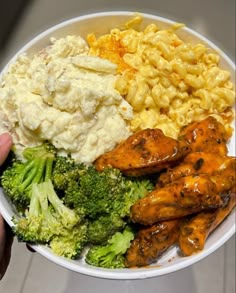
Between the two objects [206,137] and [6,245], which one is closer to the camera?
[206,137]

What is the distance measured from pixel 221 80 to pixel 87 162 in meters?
0.61

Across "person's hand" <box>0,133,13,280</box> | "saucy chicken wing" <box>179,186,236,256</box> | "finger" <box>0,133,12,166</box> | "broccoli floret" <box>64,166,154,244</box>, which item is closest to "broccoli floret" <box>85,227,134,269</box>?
"broccoli floret" <box>64,166,154,244</box>

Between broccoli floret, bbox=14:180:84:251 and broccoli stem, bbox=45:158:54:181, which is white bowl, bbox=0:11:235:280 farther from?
broccoli stem, bbox=45:158:54:181

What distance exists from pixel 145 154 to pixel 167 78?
0.38 m

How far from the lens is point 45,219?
153cm

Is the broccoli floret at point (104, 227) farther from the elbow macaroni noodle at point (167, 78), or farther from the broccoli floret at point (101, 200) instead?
the elbow macaroni noodle at point (167, 78)

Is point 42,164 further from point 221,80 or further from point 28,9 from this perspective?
point 28,9

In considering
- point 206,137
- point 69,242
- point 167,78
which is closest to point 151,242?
point 69,242

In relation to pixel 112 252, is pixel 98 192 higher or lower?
higher

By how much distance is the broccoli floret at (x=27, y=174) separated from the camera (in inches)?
60.9

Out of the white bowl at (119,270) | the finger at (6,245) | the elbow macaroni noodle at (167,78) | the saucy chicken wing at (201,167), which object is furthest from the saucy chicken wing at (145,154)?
the finger at (6,245)

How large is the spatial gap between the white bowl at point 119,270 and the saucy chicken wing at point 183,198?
142 mm

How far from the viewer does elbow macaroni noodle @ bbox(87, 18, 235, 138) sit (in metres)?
1.76

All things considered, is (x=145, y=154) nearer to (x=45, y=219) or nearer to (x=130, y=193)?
(x=130, y=193)
